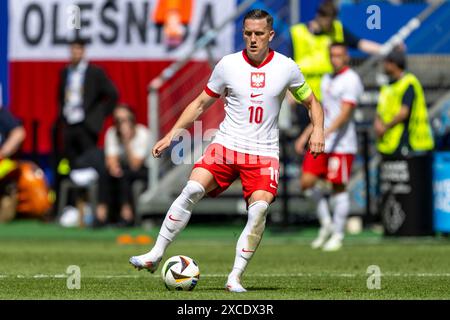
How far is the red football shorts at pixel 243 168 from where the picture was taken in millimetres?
10805

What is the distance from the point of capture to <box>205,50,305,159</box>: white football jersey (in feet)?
35.4

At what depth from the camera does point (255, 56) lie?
10.7 metres

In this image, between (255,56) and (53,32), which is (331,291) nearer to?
(255,56)

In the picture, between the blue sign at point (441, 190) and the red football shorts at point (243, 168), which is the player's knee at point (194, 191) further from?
the blue sign at point (441, 190)

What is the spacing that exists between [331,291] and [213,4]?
14.2 metres

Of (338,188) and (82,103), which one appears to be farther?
(82,103)

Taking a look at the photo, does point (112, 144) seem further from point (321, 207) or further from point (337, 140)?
point (337, 140)

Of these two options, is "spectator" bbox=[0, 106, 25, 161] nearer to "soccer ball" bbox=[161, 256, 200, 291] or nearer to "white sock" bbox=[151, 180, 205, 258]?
"white sock" bbox=[151, 180, 205, 258]

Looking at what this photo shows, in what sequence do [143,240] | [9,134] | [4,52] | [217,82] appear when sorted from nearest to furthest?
[217,82] → [143,240] → [9,134] → [4,52]

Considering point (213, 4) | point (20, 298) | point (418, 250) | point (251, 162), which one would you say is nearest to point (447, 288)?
point (251, 162)

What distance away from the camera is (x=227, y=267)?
13438mm

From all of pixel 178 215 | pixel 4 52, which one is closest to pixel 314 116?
pixel 178 215

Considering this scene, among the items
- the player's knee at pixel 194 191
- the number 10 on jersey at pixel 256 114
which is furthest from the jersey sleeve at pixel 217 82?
the player's knee at pixel 194 191

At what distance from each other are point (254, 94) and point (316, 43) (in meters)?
9.12
